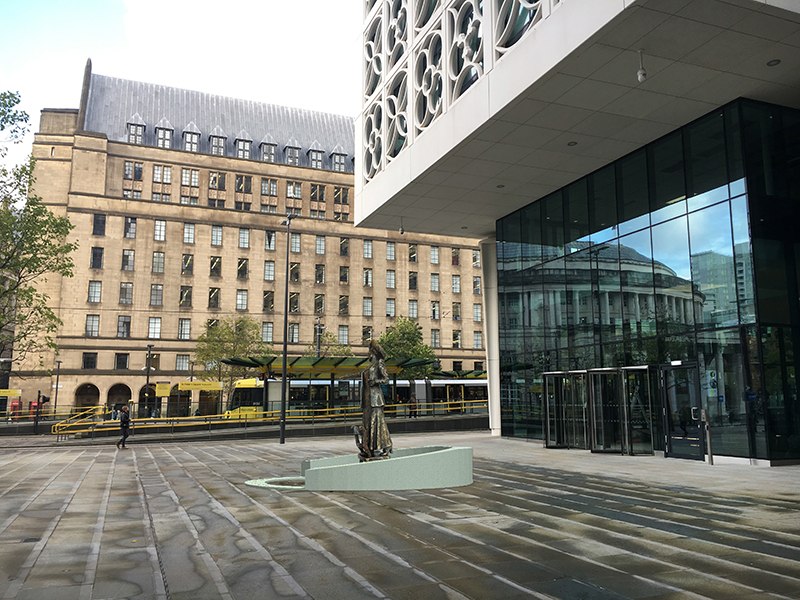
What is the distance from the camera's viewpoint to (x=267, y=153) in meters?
72.6

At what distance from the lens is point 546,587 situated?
17.5ft

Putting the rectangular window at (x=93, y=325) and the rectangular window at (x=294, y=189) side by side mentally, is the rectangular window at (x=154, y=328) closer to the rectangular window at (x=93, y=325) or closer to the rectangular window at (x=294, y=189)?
the rectangular window at (x=93, y=325)

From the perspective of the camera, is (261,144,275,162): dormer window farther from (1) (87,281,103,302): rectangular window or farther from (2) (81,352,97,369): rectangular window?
(2) (81,352,97,369): rectangular window

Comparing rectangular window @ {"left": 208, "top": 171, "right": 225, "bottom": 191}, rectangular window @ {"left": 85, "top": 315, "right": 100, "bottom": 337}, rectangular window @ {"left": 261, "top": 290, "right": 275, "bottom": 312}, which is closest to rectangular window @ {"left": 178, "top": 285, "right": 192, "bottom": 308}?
rectangular window @ {"left": 261, "top": 290, "right": 275, "bottom": 312}

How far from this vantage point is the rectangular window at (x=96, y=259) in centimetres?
5928

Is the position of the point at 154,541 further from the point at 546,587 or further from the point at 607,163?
the point at 607,163

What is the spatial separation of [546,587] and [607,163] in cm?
1866

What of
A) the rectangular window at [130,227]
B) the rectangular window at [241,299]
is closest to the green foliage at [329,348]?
the rectangular window at [241,299]

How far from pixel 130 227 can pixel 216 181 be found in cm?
1050

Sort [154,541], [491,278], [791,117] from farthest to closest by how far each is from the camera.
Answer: [491,278]
[791,117]
[154,541]

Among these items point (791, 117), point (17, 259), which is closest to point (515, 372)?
point (791, 117)

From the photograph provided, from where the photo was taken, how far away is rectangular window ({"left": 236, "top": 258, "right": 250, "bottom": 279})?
209 ft

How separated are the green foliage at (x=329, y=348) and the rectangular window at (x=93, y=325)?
19.3 m

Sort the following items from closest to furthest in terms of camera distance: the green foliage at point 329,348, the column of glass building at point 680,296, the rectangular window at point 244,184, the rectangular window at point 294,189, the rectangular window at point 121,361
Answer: the column of glass building at point 680,296 < the rectangular window at point 121,361 < the green foliage at point 329,348 < the rectangular window at point 244,184 < the rectangular window at point 294,189
